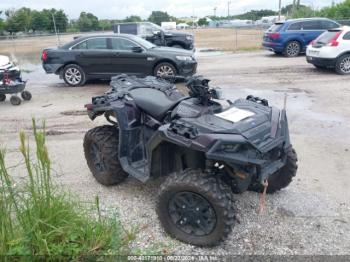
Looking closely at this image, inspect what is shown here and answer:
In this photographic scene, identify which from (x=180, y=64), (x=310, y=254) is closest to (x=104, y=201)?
(x=310, y=254)

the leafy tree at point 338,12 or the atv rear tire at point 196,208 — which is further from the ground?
the leafy tree at point 338,12

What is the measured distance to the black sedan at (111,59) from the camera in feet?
38.6

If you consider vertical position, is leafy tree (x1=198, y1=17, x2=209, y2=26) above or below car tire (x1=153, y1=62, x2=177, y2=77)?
above

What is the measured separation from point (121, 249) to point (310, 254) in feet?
5.44

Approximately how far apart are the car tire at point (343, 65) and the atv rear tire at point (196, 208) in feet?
35.1

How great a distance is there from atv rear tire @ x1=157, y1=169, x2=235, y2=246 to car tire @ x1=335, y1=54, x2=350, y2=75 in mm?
10688

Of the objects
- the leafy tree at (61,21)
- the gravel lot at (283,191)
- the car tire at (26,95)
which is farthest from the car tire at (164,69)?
the leafy tree at (61,21)

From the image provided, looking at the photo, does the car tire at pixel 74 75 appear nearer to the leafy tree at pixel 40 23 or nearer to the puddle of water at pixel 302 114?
the puddle of water at pixel 302 114

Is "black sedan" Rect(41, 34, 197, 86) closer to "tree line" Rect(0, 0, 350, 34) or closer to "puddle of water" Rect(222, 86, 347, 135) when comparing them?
"puddle of water" Rect(222, 86, 347, 135)

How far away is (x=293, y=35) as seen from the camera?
17641 millimetres

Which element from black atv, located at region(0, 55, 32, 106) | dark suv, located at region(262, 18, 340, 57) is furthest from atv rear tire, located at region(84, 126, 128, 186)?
dark suv, located at region(262, 18, 340, 57)

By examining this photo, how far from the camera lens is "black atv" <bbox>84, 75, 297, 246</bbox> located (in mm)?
3354

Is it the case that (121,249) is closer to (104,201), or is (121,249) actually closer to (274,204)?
(104,201)

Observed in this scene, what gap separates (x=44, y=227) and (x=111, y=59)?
9.26 meters
